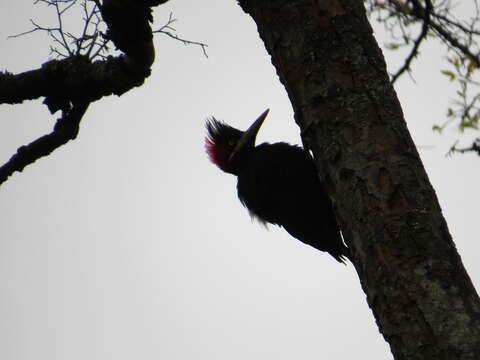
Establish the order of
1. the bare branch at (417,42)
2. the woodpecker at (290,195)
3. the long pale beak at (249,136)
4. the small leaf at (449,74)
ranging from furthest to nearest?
the long pale beak at (249,136)
the woodpecker at (290,195)
the small leaf at (449,74)
the bare branch at (417,42)

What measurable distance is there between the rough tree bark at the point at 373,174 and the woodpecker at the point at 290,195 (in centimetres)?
184

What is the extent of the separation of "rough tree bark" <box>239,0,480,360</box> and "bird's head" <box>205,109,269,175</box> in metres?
2.24

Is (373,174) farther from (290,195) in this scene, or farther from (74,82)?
(290,195)

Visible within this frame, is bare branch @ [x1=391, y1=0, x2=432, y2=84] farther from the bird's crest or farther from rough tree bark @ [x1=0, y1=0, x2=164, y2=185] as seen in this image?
the bird's crest

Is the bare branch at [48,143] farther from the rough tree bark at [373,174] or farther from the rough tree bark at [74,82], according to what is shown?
the rough tree bark at [373,174]

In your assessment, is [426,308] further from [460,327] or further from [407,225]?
[407,225]

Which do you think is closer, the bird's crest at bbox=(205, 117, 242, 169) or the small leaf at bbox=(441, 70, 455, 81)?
the small leaf at bbox=(441, 70, 455, 81)

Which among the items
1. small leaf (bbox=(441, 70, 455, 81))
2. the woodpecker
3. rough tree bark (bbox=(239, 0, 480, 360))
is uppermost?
small leaf (bbox=(441, 70, 455, 81))

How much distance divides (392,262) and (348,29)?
88 centimetres

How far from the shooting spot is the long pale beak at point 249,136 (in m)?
4.48

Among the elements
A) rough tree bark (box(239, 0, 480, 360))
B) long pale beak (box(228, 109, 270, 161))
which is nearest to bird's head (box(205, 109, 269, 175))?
long pale beak (box(228, 109, 270, 161))

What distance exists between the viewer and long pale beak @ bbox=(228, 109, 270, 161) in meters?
4.48

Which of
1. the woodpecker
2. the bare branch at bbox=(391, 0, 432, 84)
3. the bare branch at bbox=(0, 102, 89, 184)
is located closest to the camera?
the bare branch at bbox=(0, 102, 89, 184)

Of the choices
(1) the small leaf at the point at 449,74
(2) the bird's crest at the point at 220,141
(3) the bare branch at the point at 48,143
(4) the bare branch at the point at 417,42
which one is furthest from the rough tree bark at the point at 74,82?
(2) the bird's crest at the point at 220,141
